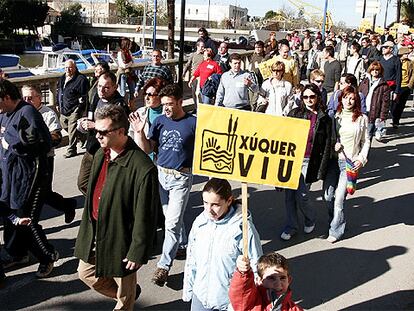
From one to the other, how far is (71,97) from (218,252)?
20.4 feet

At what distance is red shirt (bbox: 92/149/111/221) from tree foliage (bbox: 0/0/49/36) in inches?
2453

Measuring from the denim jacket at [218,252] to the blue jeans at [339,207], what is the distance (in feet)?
8.75

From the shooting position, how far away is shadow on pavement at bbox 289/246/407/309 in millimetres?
4980

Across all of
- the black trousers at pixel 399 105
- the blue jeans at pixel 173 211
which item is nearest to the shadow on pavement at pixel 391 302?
the blue jeans at pixel 173 211

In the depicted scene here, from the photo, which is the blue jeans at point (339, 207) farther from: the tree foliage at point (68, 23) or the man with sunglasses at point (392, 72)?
the tree foliage at point (68, 23)

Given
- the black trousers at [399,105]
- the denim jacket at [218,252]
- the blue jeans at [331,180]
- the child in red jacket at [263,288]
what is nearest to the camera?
the child in red jacket at [263,288]

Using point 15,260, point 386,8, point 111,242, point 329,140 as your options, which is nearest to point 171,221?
point 111,242

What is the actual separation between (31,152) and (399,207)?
16.5 feet

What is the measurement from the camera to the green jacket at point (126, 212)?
3719 millimetres

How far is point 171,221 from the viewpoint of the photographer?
16.3 feet

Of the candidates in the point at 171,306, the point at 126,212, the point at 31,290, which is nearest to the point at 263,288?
the point at 126,212

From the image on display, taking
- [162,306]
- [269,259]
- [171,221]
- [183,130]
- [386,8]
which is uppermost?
[386,8]

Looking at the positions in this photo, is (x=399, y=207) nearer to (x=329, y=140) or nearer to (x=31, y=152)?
(x=329, y=140)

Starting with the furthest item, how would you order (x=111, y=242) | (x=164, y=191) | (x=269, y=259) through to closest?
(x=164, y=191) < (x=111, y=242) < (x=269, y=259)
